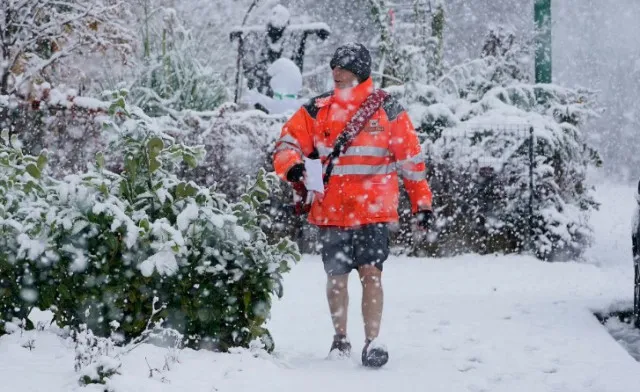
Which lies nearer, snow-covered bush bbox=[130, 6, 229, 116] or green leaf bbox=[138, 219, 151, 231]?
green leaf bbox=[138, 219, 151, 231]

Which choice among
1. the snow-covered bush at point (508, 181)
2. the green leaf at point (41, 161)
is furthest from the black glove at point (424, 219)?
the snow-covered bush at point (508, 181)

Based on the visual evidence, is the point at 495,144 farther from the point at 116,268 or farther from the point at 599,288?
the point at 116,268

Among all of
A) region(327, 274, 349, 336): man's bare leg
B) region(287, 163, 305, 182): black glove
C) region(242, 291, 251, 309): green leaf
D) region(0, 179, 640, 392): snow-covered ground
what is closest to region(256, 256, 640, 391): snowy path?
region(0, 179, 640, 392): snow-covered ground

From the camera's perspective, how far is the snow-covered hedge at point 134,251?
3.97 m

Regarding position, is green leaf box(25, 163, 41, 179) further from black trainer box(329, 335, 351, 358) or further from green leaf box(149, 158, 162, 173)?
black trainer box(329, 335, 351, 358)

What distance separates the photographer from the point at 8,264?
3971 millimetres

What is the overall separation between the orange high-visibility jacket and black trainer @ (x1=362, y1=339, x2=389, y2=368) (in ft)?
2.30

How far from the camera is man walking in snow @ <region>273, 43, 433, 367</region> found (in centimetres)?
484

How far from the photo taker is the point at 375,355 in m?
4.61

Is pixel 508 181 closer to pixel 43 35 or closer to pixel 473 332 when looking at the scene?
pixel 473 332

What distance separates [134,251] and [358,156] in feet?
4.82

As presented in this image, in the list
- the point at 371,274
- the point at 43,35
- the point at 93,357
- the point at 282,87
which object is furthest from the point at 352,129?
the point at 282,87

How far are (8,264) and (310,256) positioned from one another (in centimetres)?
565

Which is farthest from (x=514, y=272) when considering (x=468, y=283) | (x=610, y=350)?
(x=610, y=350)
